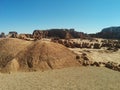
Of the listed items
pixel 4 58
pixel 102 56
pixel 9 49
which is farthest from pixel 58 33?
pixel 4 58

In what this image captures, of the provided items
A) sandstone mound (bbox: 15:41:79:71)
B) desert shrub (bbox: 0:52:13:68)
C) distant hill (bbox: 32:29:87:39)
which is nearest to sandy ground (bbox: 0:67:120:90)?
sandstone mound (bbox: 15:41:79:71)

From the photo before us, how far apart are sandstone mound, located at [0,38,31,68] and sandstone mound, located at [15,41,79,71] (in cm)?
73

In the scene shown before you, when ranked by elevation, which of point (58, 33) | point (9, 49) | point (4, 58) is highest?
point (58, 33)

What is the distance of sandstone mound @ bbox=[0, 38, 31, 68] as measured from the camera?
73.2ft

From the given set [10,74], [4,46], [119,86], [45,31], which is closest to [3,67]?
[10,74]

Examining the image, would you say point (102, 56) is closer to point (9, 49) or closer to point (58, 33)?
point (9, 49)

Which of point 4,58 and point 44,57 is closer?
point 44,57

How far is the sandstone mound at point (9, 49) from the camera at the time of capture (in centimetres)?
2230

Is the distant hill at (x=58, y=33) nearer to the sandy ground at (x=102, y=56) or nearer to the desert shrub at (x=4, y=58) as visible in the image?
the sandy ground at (x=102, y=56)

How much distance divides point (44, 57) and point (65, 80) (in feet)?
21.7

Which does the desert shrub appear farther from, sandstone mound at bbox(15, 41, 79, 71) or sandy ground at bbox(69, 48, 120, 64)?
sandy ground at bbox(69, 48, 120, 64)

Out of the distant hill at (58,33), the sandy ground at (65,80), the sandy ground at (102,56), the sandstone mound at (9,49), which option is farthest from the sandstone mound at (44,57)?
the distant hill at (58,33)

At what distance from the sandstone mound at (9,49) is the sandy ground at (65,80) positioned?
151 inches

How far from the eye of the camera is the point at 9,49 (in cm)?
2438
